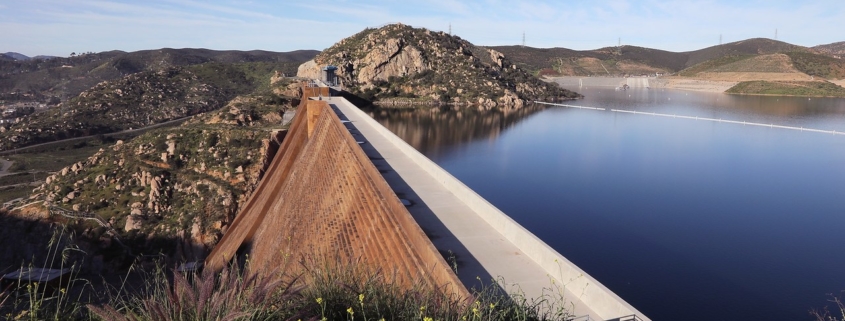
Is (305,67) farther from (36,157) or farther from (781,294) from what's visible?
(781,294)

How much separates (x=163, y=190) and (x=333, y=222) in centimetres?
1379

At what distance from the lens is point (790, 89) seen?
165 ft

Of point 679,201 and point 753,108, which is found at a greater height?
point 753,108

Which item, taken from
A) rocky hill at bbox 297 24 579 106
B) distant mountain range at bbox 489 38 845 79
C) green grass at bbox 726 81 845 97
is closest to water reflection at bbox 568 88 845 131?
green grass at bbox 726 81 845 97

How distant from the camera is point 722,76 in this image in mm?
61219

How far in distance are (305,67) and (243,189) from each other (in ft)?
87.6

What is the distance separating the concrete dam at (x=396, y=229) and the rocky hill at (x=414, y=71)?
1009 inches

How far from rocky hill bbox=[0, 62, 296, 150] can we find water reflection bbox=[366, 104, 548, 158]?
2267cm

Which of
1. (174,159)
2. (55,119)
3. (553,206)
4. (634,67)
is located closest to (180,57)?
(55,119)

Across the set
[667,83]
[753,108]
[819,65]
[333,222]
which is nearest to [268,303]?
[333,222]

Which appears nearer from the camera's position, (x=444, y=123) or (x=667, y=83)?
(x=444, y=123)

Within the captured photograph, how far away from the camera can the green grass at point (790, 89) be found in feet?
159

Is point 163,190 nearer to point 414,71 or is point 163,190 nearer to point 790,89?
point 414,71

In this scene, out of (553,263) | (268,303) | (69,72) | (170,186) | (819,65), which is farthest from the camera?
(69,72)
